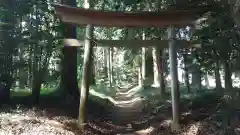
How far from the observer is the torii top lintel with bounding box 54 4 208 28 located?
8.94 meters

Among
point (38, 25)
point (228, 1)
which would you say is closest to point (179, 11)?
point (228, 1)

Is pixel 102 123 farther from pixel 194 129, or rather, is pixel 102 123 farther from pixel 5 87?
pixel 194 129

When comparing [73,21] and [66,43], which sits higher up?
[73,21]

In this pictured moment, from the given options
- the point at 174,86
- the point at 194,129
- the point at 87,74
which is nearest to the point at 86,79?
the point at 87,74

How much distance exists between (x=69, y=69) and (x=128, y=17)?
490cm

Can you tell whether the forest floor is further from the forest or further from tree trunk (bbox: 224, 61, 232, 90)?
tree trunk (bbox: 224, 61, 232, 90)

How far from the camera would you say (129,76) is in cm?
3253

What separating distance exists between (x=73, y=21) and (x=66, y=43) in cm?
80

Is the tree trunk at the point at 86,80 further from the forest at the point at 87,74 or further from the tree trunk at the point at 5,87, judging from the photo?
the tree trunk at the point at 5,87

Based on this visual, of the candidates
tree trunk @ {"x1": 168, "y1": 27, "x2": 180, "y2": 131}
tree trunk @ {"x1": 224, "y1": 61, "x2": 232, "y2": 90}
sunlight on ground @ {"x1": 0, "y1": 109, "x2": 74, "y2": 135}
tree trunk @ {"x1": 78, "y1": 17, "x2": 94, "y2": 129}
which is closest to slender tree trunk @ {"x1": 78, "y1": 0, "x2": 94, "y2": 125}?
tree trunk @ {"x1": 78, "y1": 17, "x2": 94, "y2": 129}

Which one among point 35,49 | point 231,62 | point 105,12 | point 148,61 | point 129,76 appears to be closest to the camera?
point 231,62

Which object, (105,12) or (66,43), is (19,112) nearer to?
(66,43)

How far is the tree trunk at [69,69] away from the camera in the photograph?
12711 mm

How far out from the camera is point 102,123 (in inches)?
453
